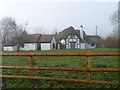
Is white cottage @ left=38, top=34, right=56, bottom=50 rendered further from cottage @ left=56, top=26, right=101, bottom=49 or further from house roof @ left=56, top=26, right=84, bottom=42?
house roof @ left=56, top=26, right=84, bottom=42

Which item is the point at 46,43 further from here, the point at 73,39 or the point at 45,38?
the point at 73,39

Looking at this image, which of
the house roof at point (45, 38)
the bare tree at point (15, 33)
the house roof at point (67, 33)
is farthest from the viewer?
the house roof at point (67, 33)

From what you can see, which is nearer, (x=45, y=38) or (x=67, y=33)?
(x=45, y=38)

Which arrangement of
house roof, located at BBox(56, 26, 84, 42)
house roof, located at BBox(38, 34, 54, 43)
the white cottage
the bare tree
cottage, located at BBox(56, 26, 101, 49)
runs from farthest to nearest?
house roof, located at BBox(56, 26, 84, 42)
cottage, located at BBox(56, 26, 101, 49)
house roof, located at BBox(38, 34, 54, 43)
the white cottage
the bare tree

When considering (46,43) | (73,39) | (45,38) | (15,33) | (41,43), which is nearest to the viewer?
(15,33)

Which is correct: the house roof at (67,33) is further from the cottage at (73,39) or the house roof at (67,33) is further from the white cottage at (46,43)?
the white cottage at (46,43)

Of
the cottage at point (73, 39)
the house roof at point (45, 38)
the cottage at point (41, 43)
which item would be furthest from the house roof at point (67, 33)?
the house roof at point (45, 38)

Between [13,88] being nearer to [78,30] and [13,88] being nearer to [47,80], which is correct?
[47,80]

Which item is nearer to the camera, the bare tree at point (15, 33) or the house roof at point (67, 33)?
the bare tree at point (15, 33)

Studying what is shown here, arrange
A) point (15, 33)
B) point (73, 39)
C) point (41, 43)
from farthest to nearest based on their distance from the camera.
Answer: point (73, 39), point (41, 43), point (15, 33)

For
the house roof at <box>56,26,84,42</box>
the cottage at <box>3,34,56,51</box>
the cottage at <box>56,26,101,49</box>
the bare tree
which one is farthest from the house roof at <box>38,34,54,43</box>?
the bare tree

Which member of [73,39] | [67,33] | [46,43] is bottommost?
[46,43]

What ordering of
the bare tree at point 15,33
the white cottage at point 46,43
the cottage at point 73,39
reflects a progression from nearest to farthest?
the bare tree at point 15,33 < the white cottage at point 46,43 < the cottage at point 73,39

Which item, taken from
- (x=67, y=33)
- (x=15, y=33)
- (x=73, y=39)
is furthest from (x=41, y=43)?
(x=15, y=33)
